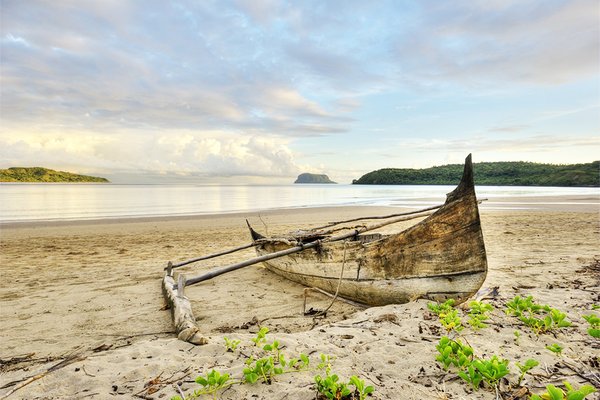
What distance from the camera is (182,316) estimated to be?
399 cm

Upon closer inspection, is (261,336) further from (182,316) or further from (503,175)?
(503,175)

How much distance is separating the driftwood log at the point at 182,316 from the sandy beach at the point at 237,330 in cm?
12

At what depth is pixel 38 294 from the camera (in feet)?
19.2

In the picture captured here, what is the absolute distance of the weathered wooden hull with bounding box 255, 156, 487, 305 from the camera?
397 cm

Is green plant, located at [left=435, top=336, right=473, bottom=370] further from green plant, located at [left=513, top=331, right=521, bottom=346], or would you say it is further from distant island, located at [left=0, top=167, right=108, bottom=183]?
distant island, located at [left=0, top=167, right=108, bottom=183]

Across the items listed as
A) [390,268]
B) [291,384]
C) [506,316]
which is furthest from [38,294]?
[506,316]

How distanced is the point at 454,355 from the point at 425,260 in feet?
4.88

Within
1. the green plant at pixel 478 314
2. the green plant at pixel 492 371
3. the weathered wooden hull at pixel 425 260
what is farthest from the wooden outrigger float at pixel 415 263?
the green plant at pixel 492 371

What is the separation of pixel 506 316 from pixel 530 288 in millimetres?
1828

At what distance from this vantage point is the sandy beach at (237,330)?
2.60 m

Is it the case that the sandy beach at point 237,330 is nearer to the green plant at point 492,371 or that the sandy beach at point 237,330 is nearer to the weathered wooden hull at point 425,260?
the green plant at point 492,371

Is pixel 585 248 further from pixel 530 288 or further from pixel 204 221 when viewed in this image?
pixel 204 221

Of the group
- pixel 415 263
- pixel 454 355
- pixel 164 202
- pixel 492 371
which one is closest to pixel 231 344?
pixel 454 355

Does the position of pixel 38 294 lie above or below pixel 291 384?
below
